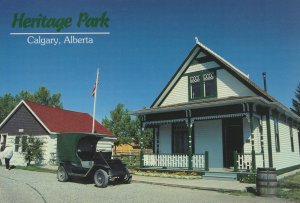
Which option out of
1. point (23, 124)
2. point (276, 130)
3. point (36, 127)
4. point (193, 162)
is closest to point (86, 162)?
point (193, 162)

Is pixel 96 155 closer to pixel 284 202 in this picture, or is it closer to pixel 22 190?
pixel 22 190

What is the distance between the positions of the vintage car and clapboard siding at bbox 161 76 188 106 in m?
7.24

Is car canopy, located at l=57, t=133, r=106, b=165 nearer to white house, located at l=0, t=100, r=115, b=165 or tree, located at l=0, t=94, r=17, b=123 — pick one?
white house, located at l=0, t=100, r=115, b=165

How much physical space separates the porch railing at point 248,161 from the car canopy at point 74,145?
7.20 meters

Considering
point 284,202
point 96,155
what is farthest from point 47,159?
point 284,202

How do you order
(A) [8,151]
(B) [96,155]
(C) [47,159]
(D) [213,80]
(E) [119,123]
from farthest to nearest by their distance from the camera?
(E) [119,123] < (C) [47,159] < (A) [8,151] < (D) [213,80] < (B) [96,155]

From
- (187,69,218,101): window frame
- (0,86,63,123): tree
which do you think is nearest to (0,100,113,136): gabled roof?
(187,69,218,101): window frame

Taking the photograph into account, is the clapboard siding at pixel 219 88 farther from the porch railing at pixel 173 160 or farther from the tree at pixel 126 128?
the tree at pixel 126 128

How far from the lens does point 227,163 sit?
17109 millimetres

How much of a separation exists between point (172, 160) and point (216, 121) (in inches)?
141

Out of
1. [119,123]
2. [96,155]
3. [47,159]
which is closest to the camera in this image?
[96,155]

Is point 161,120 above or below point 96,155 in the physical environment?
above

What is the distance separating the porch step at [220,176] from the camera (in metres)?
14.4

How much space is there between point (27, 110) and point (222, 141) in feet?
60.8
